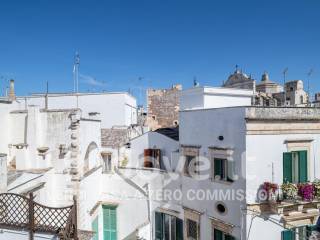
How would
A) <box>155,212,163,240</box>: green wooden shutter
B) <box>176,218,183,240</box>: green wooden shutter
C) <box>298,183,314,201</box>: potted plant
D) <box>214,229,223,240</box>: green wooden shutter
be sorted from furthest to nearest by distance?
<box>155,212,163,240</box>: green wooden shutter, <box>176,218,183,240</box>: green wooden shutter, <box>214,229,223,240</box>: green wooden shutter, <box>298,183,314,201</box>: potted plant

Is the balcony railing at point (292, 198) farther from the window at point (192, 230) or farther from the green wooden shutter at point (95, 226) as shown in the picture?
the green wooden shutter at point (95, 226)

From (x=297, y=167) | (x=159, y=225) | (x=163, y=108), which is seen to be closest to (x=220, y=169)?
(x=297, y=167)

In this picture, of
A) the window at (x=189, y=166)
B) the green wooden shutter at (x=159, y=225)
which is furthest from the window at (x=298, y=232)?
the green wooden shutter at (x=159, y=225)

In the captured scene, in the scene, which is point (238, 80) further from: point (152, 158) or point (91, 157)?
point (91, 157)

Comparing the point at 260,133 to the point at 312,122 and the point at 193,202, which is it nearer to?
the point at 312,122

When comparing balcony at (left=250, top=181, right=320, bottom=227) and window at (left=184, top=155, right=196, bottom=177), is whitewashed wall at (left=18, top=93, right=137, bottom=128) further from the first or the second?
balcony at (left=250, top=181, right=320, bottom=227)

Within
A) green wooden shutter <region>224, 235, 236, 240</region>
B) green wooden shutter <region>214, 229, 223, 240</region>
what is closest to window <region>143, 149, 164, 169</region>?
green wooden shutter <region>214, 229, 223, 240</region>

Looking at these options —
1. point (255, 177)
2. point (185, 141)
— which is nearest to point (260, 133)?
point (255, 177)

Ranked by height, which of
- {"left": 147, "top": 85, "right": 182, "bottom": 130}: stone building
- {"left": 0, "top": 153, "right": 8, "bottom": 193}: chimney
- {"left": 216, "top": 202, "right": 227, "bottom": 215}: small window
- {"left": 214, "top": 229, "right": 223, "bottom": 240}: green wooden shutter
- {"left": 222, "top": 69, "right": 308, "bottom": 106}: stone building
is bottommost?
{"left": 214, "top": 229, "right": 223, "bottom": 240}: green wooden shutter

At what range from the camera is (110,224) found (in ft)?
57.2

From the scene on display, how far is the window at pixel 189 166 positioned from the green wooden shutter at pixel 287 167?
14.5ft

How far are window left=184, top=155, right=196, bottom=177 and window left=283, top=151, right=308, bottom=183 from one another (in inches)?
180

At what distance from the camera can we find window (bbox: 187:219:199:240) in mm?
14672

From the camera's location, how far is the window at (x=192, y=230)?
14.7m
